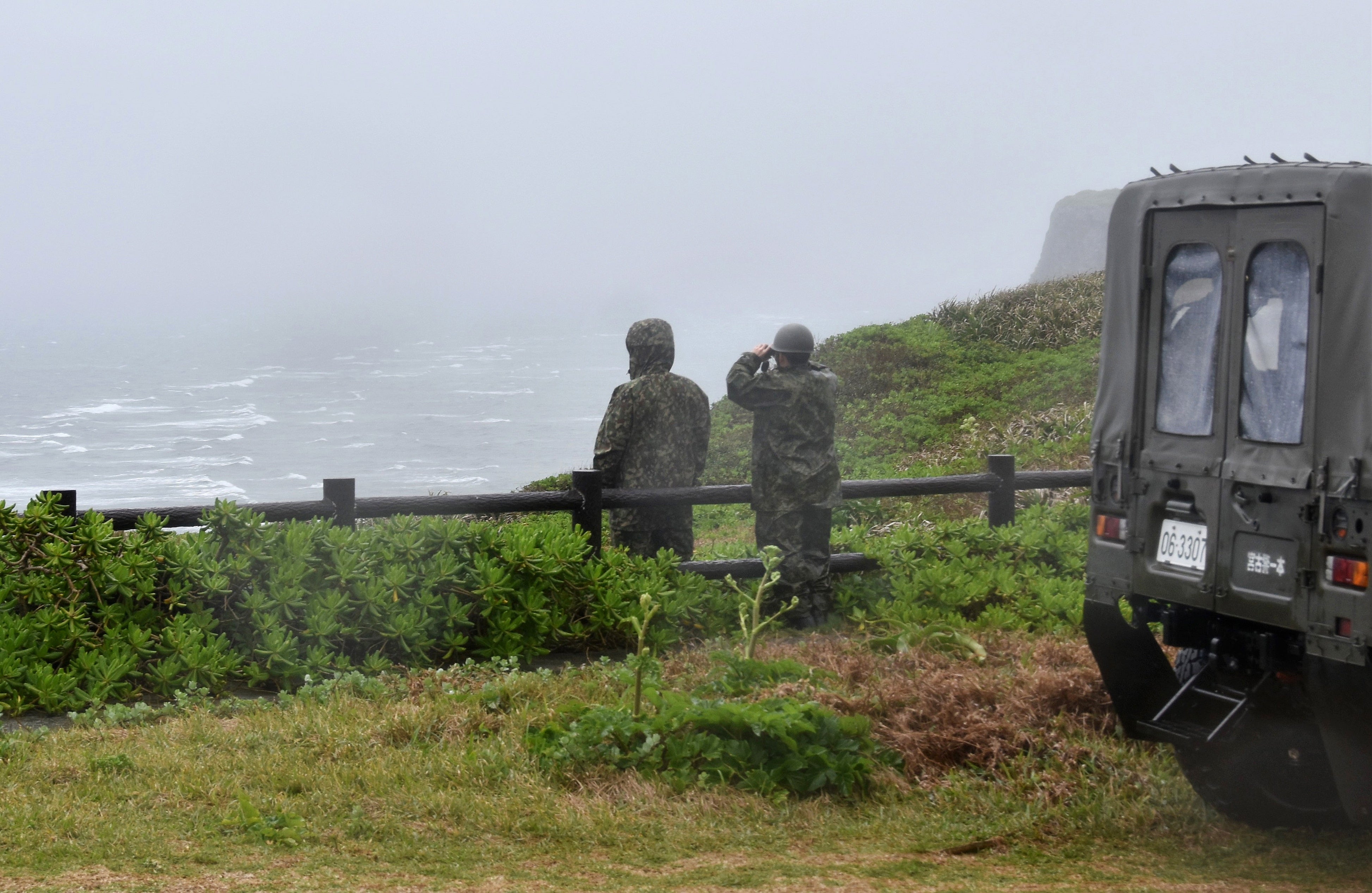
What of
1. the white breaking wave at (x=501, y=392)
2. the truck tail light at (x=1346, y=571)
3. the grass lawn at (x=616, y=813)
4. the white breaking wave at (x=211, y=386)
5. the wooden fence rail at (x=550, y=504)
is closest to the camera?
the truck tail light at (x=1346, y=571)

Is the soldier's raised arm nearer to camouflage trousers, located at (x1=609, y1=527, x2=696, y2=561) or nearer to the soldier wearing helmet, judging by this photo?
the soldier wearing helmet

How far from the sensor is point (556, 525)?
29.2ft

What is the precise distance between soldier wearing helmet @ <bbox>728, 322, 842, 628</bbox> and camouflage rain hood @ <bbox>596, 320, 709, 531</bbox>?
0.83 metres

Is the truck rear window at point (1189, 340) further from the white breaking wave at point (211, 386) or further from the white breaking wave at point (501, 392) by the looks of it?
the white breaking wave at point (211, 386)

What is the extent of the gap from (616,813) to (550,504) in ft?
13.1

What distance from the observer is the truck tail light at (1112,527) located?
5.24 metres

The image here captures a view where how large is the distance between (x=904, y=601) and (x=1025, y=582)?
1003 mm

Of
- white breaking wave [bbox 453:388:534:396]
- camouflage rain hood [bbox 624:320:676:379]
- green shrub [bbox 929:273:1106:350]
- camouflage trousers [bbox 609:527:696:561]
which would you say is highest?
white breaking wave [bbox 453:388:534:396]

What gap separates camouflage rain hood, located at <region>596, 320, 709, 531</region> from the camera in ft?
31.0

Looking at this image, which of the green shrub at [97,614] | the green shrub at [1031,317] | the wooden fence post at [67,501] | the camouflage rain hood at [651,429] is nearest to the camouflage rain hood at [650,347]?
the camouflage rain hood at [651,429]

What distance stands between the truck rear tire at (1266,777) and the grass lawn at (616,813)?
3.5 inches

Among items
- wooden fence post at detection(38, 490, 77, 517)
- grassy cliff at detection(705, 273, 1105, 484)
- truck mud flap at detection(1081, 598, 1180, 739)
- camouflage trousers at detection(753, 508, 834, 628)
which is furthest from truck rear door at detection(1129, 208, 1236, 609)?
grassy cliff at detection(705, 273, 1105, 484)

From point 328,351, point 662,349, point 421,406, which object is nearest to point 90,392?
point 421,406

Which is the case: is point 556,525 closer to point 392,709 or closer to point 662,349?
point 662,349
